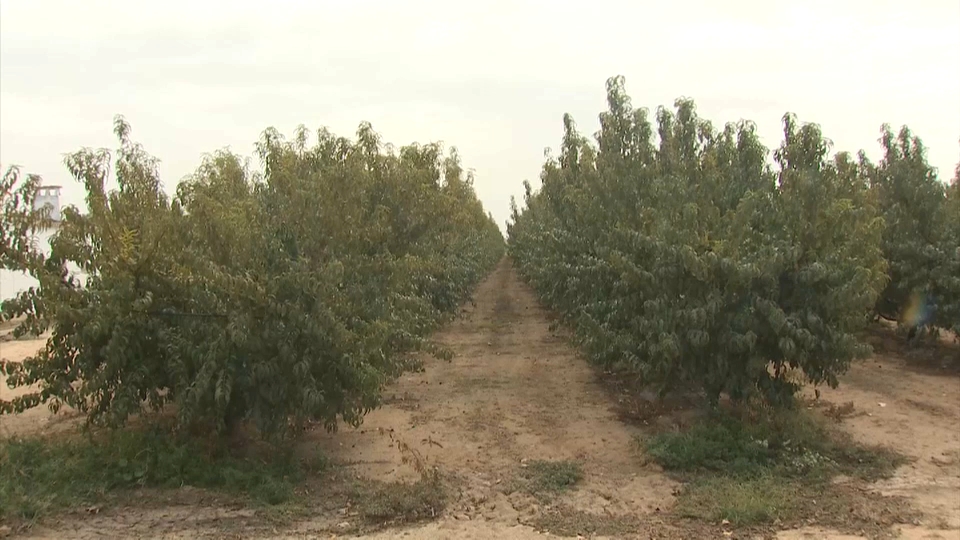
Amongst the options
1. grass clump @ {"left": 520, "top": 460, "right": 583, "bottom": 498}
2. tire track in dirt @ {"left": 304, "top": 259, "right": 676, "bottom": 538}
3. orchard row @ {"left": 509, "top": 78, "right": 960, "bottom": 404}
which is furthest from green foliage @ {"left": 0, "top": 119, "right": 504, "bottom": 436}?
orchard row @ {"left": 509, "top": 78, "right": 960, "bottom": 404}

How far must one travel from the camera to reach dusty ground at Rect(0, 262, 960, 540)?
19.3 feet

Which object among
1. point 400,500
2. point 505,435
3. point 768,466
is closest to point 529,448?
point 505,435

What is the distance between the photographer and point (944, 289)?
13164 millimetres

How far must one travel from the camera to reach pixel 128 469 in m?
6.67

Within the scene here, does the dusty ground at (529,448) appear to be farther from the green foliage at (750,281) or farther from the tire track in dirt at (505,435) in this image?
the green foliage at (750,281)

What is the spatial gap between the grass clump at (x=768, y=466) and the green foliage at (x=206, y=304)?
3215 millimetres

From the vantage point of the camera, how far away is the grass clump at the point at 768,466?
6.18 meters

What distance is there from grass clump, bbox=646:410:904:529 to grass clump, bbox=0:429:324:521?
381 centimetres

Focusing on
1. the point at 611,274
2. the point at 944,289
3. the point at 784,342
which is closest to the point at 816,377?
the point at 784,342

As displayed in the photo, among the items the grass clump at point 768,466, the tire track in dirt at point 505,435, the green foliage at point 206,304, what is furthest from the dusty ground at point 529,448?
the green foliage at point 206,304

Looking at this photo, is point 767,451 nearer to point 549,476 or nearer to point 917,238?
point 549,476

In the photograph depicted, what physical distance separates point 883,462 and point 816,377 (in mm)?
1198

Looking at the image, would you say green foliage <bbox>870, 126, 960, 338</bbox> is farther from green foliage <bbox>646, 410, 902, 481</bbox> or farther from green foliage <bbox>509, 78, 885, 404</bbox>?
green foliage <bbox>646, 410, 902, 481</bbox>

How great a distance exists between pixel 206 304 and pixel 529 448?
391cm
